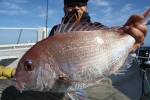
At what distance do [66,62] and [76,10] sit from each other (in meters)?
1.57

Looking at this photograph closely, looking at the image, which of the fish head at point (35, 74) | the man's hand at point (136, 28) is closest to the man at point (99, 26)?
the man's hand at point (136, 28)

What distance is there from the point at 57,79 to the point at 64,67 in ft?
0.30

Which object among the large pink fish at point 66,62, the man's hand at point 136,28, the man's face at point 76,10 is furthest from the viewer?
the man's face at point 76,10

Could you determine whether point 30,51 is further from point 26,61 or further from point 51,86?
point 51,86

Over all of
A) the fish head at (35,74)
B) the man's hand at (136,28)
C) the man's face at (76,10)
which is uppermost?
the man's face at (76,10)

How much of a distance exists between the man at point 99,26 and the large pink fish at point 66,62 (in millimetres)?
97

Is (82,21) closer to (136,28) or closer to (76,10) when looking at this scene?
(136,28)

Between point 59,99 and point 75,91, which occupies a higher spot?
point 75,91

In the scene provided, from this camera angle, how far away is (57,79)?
237 cm

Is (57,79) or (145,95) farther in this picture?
(145,95)

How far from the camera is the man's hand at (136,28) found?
2.83 m

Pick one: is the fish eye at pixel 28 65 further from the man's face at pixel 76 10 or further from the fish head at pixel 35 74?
the man's face at pixel 76 10

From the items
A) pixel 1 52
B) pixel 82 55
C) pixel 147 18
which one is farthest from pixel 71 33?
pixel 1 52

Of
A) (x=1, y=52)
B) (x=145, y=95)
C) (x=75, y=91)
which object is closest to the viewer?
(x=75, y=91)
